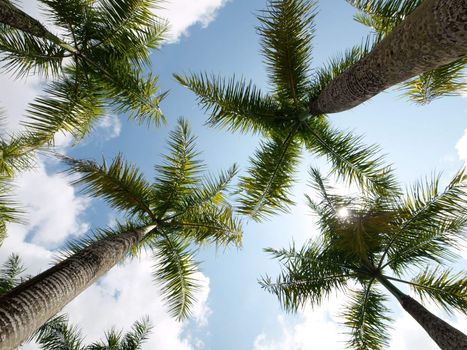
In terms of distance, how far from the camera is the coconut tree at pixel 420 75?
5.09m

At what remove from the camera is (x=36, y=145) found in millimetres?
7363

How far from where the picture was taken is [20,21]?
17.9 ft

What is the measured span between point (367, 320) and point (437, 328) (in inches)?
80.6

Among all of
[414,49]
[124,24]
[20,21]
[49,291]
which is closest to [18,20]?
[20,21]

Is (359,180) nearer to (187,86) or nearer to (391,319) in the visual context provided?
(391,319)

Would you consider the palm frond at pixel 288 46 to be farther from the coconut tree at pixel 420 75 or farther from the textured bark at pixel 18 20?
the textured bark at pixel 18 20

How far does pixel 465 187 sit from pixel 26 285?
719 cm

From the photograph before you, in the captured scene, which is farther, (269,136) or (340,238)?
(269,136)

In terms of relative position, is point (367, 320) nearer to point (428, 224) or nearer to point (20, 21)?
point (428, 224)

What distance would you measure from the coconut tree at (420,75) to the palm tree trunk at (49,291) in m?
5.62

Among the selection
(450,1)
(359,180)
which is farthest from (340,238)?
(450,1)

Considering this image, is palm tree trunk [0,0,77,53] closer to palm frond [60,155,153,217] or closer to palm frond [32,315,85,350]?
palm frond [60,155,153,217]

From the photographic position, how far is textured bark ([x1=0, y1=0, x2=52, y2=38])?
510 cm

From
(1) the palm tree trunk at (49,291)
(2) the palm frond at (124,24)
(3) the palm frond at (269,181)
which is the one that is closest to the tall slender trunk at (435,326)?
(3) the palm frond at (269,181)
